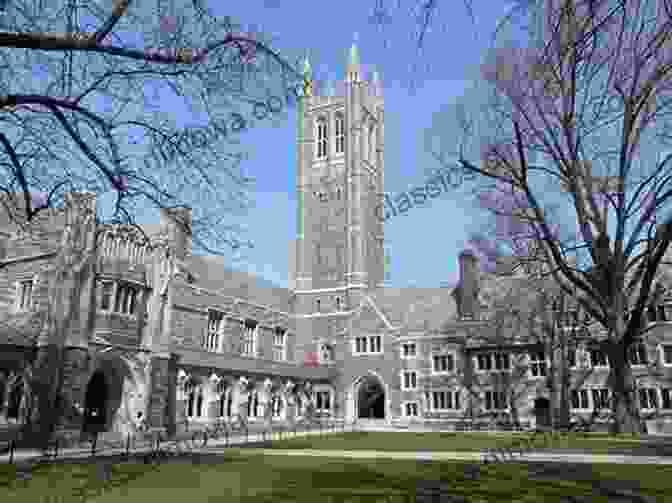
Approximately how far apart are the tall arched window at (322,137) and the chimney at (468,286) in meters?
23.6

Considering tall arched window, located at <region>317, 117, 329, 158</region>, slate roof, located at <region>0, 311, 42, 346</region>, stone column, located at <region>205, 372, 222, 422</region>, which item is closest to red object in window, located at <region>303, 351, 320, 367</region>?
stone column, located at <region>205, 372, 222, 422</region>

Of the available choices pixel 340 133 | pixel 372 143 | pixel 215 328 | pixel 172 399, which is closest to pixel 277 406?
pixel 215 328

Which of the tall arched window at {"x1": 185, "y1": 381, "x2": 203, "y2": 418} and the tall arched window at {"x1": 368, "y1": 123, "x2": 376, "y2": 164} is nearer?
the tall arched window at {"x1": 185, "y1": 381, "x2": 203, "y2": 418}

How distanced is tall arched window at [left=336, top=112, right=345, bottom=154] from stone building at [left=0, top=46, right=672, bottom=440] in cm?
14

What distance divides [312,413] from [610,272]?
2730 centimetres

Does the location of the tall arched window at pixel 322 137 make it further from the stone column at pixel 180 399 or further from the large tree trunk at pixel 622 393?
the large tree trunk at pixel 622 393

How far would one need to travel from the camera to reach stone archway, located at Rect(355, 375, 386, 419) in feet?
149

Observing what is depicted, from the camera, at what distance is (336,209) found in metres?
56.2

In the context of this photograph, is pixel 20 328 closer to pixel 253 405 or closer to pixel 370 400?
pixel 253 405

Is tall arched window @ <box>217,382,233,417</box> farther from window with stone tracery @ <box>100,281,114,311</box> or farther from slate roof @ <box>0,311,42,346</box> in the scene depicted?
slate roof @ <box>0,311,42,346</box>

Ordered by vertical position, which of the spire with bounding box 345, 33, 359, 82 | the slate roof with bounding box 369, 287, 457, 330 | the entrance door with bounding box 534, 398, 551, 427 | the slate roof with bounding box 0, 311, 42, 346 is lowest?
the entrance door with bounding box 534, 398, 551, 427

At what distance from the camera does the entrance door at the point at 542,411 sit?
35.0 metres

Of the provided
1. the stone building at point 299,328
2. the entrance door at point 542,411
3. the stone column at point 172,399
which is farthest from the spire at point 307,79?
the entrance door at point 542,411

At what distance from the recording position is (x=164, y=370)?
27078mm
